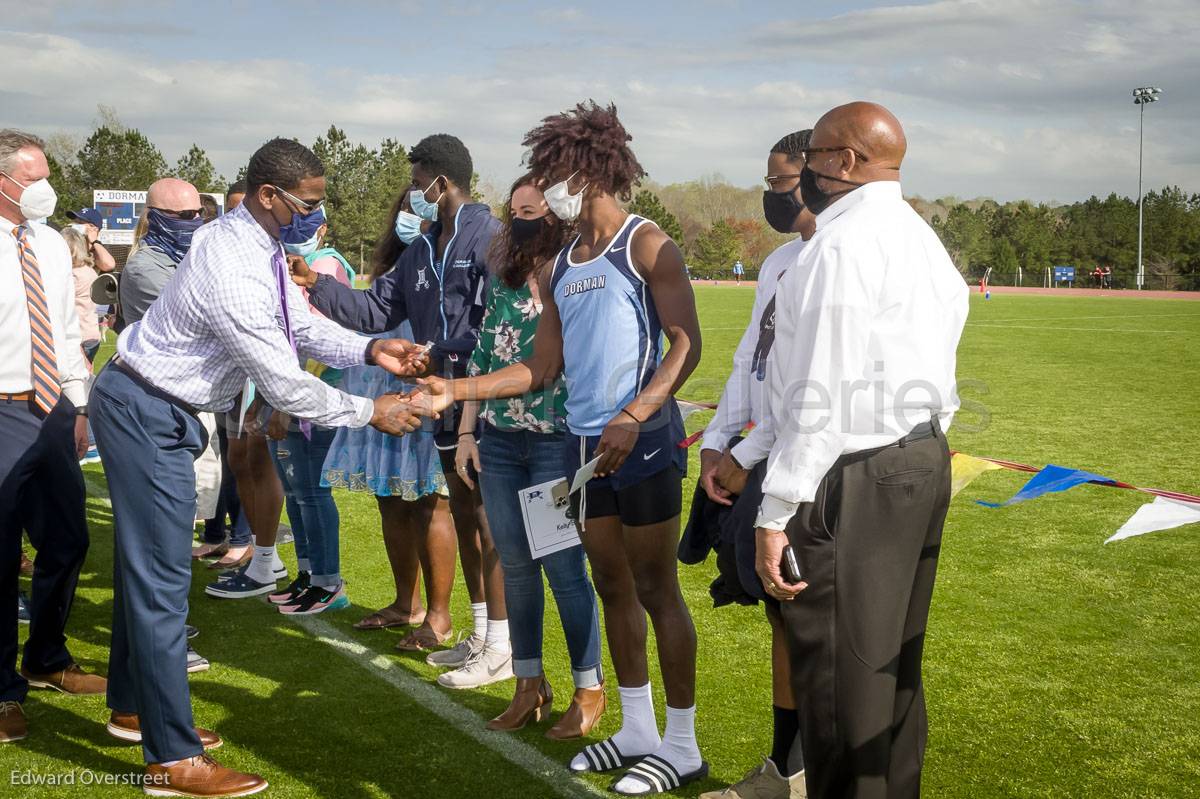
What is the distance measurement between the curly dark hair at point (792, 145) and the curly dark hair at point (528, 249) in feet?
2.83

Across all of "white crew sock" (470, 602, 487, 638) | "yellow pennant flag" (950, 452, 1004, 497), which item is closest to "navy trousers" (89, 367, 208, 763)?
"white crew sock" (470, 602, 487, 638)

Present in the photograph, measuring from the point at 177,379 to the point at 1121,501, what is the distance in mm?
7126

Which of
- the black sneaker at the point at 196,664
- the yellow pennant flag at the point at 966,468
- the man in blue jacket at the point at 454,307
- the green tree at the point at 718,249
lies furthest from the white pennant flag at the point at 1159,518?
the green tree at the point at 718,249

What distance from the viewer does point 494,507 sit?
4230 mm

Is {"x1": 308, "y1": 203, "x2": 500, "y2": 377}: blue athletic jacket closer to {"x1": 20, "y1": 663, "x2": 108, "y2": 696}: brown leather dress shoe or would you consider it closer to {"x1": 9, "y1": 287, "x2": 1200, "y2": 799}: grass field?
{"x1": 9, "y1": 287, "x2": 1200, "y2": 799}: grass field

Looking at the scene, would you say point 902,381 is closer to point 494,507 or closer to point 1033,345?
point 494,507

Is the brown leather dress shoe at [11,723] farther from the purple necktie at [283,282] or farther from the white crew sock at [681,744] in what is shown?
the white crew sock at [681,744]

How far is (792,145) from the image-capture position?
154 inches

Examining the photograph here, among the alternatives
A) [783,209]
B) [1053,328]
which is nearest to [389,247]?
[783,209]

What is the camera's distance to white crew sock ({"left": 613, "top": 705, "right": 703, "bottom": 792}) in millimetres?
3734

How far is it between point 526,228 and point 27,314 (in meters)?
2.12

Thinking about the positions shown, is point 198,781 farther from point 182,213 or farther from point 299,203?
point 182,213

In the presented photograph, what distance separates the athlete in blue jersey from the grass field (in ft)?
0.86

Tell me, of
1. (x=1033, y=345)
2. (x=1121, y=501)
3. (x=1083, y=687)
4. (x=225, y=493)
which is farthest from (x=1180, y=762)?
(x=1033, y=345)
